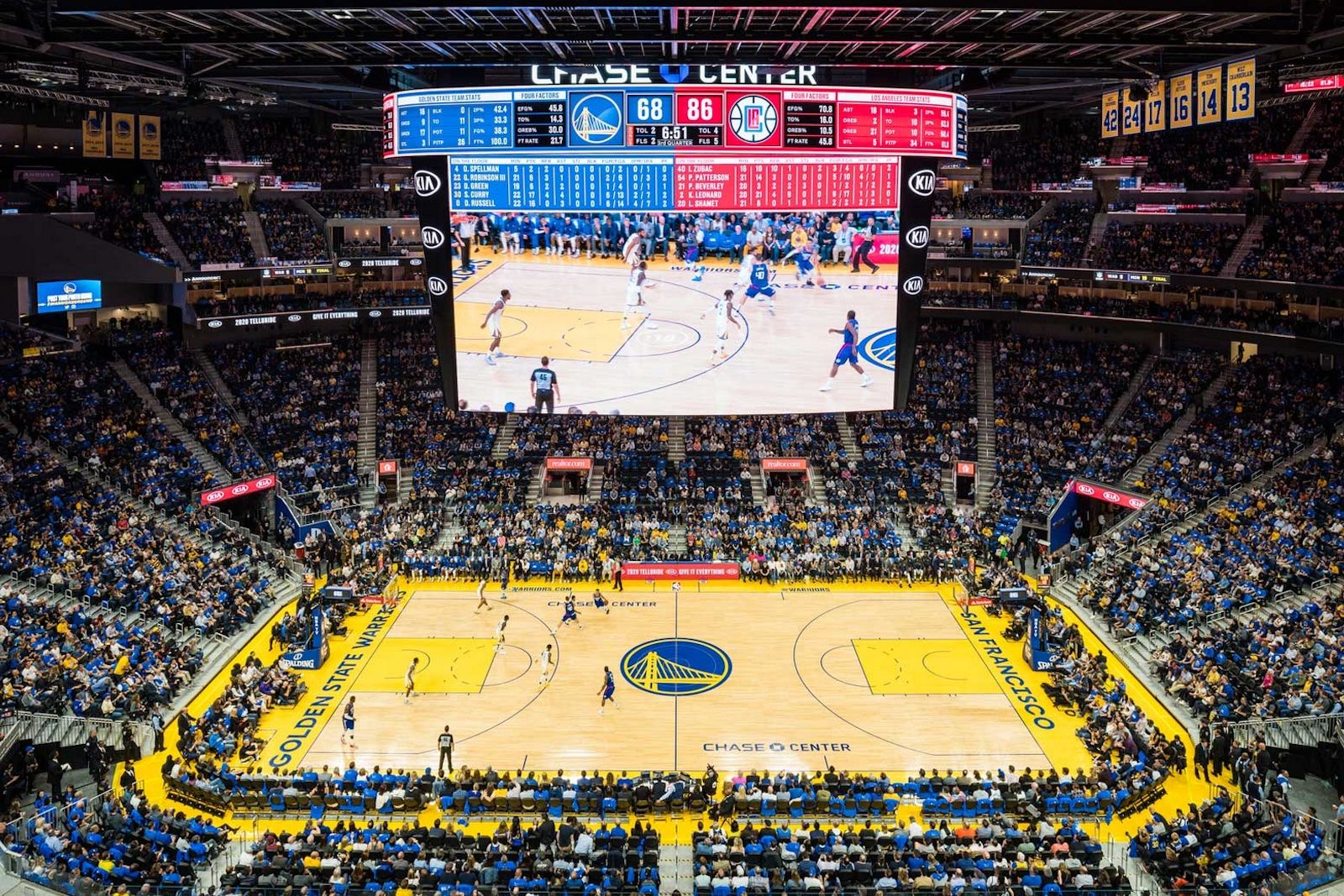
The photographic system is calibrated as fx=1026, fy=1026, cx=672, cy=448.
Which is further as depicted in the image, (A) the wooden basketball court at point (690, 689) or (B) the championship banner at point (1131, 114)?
(B) the championship banner at point (1131, 114)

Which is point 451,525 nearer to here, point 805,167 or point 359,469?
point 359,469

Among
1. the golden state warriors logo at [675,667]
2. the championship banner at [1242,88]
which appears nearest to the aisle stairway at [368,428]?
the golden state warriors logo at [675,667]

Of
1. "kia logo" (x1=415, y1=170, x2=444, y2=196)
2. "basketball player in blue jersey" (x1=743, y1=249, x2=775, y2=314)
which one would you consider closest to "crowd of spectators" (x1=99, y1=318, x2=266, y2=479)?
"kia logo" (x1=415, y1=170, x2=444, y2=196)

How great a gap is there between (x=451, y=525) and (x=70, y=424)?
1409 cm

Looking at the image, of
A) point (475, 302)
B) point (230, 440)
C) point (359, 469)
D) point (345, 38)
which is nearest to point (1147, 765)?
point (475, 302)

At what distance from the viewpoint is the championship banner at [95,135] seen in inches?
1507

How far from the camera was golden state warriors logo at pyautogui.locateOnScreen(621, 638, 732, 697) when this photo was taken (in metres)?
28.6

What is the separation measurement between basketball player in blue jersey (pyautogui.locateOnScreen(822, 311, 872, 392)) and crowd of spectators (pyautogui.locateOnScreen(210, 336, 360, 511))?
775 inches

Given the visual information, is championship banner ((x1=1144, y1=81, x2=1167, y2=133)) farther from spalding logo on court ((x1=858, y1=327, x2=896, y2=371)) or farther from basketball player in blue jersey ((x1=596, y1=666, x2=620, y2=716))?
basketball player in blue jersey ((x1=596, y1=666, x2=620, y2=716))

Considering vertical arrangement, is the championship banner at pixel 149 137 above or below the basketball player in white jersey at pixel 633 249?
above

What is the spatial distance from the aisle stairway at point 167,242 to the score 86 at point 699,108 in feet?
83.7

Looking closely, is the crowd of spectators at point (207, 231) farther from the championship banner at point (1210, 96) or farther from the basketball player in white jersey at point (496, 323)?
the championship banner at point (1210, 96)

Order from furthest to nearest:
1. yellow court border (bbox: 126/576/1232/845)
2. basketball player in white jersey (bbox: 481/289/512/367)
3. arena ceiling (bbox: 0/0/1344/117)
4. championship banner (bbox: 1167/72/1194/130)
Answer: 1. basketball player in white jersey (bbox: 481/289/512/367)
2. championship banner (bbox: 1167/72/1194/130)
3. arena ceiling (bbox: 0/0/1344/117)
4. yellow court border (bbox: 126/576/1232/845)

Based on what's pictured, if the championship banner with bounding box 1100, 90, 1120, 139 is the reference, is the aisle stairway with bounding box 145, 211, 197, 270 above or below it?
below
